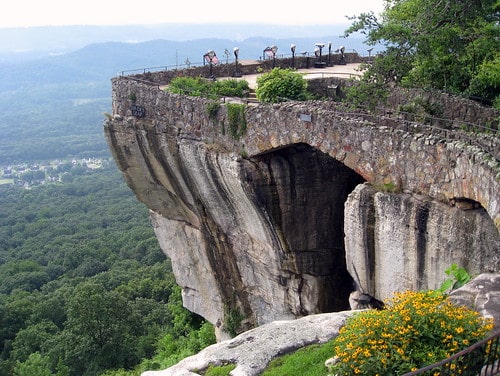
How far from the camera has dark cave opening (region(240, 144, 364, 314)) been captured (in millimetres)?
19031

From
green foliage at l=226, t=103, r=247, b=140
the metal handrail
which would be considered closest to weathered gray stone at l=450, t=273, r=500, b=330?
the metal handrail

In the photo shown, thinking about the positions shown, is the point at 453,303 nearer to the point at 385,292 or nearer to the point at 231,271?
the point at 385,292

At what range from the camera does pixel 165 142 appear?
2181cm

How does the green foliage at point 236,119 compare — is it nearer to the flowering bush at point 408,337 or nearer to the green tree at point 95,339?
the flowering bush at point 408,337

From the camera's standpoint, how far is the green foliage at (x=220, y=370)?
11.8 metres

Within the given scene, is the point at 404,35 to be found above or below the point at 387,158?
above

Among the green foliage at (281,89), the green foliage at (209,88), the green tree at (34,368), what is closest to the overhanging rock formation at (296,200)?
the green foliage at (209,88)

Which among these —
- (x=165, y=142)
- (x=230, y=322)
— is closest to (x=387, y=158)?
(x=165, y=142)

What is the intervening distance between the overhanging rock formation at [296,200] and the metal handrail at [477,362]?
3.62m

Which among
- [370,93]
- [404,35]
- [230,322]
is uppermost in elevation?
[404,35]

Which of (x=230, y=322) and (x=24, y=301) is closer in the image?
(x=230, y=322)

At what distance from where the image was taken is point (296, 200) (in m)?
19.3

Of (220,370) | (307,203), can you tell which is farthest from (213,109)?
(220,370)

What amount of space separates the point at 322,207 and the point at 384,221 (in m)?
4.61
